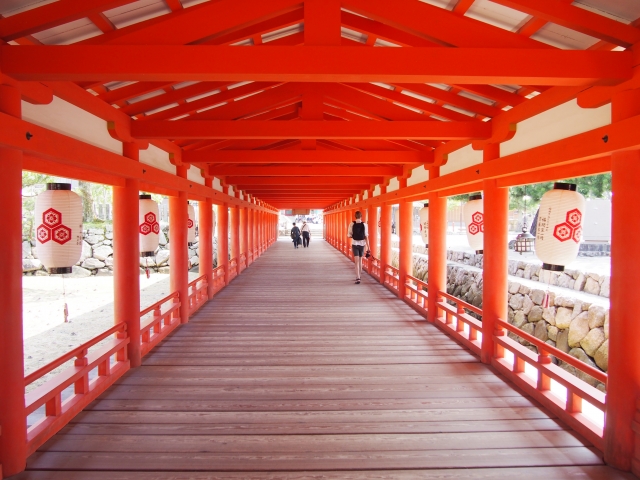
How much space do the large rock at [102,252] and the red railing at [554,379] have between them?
16.4m

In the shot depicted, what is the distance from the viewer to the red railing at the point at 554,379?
9.23 ft

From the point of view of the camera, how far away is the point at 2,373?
2391 mm

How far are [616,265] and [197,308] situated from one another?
606 centimetres

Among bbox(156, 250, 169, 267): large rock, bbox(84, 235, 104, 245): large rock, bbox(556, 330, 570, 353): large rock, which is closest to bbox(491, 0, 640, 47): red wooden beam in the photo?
bbox(556, 330, 570, 353): large rock

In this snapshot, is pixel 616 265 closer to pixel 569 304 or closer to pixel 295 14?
pixel 295 14

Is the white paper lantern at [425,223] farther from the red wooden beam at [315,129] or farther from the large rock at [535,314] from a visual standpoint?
the large rock at [535,314]

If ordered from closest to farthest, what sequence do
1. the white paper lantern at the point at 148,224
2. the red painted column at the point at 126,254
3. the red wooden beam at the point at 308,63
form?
1. the red wooden beam at the point at 308,63
2. the red painted column at the point at 126,254
3. the white paper lantern at the point at 148,224

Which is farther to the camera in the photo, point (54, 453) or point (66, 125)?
point (66, 125)

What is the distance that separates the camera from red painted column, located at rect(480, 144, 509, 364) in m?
4.24

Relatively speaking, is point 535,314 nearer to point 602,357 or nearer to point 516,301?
point 516,301

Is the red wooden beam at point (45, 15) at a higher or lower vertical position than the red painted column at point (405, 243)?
higher

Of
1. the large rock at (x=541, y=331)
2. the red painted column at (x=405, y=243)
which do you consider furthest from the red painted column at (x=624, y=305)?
the large rock at (x=541, y=331)

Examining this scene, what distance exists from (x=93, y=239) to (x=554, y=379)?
1779cm

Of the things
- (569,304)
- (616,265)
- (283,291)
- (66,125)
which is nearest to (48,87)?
(66,125)
